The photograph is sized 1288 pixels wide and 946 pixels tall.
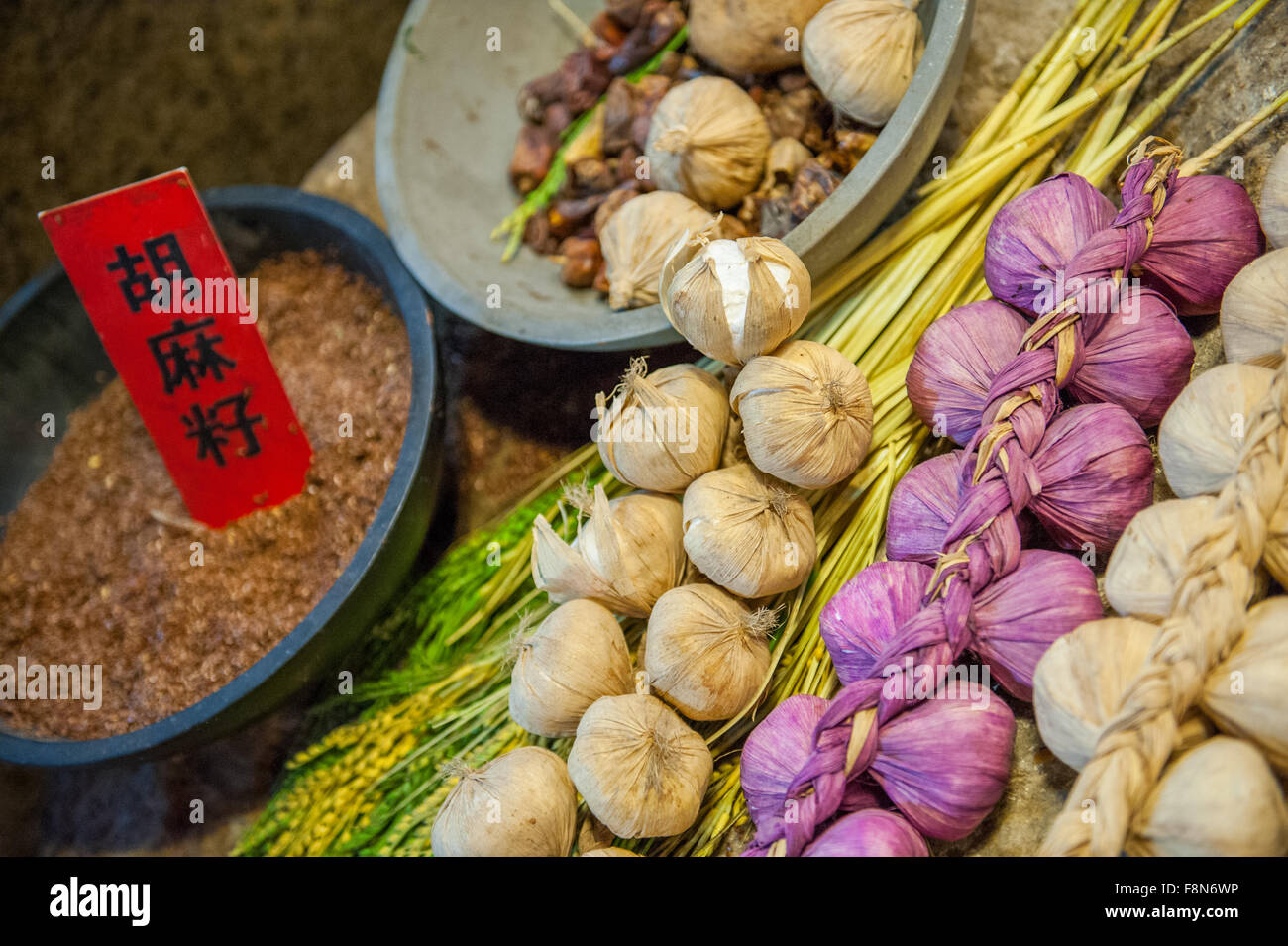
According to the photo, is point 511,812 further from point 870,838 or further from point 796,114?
point 796,114

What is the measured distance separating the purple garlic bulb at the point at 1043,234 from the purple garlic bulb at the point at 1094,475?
14 centimetres

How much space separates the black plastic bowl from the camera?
44.1 inches

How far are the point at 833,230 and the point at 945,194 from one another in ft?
0.65

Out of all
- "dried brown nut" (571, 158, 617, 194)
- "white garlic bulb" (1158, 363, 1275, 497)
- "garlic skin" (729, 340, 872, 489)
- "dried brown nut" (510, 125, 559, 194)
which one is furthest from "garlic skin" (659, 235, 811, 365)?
"dried brown nut" (510, 125, 559, 194)

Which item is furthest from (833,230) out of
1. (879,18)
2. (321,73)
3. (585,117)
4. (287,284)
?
(321,73)

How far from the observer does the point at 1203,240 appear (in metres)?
0.90

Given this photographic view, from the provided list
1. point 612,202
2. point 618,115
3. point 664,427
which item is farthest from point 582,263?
point 664,427

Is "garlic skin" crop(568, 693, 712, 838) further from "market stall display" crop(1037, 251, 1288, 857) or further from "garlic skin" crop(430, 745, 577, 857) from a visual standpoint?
"market stall display" crop(1037, 251, 1288, 857)

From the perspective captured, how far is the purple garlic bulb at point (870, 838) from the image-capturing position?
762mm

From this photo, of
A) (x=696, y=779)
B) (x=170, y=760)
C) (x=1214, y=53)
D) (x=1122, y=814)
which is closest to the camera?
(x=1122, y=814)

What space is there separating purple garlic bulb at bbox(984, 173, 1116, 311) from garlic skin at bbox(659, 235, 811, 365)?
0.23 metres

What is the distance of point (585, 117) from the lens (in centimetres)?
145

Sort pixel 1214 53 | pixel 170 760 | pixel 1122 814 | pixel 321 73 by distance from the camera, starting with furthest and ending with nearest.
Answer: pixel 321 73 < pixel 170 760 < pixel 1214 53 < pixel 1122 814
